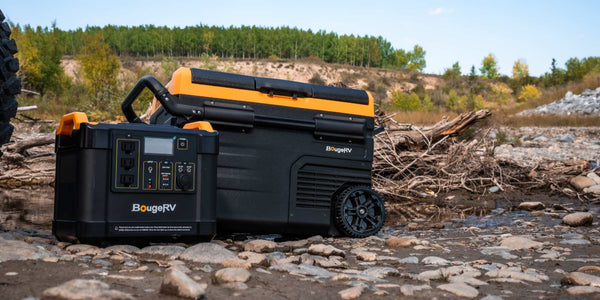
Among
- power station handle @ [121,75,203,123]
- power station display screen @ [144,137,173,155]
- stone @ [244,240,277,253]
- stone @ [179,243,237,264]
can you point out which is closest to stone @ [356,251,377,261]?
stone @ [244,240,277,253]

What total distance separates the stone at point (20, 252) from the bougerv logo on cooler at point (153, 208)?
0.51 meters

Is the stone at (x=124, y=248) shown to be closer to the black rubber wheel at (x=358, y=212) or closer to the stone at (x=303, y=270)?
the stone at (x=303, y=270)

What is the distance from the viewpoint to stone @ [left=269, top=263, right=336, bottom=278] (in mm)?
2906

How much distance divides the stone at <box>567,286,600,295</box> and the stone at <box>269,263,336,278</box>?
3.50ft

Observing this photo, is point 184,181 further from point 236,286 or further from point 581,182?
point 581,182

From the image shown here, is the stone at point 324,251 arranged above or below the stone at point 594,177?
below

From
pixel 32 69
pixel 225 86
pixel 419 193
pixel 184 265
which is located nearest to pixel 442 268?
pixel 184 265

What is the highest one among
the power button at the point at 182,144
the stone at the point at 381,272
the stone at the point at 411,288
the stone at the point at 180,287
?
the power button at the point at 182,144

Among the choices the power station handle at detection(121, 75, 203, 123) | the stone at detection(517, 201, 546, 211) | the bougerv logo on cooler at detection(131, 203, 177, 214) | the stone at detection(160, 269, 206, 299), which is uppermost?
Answer: the power station handle at detection(121, 75, 203, 123)

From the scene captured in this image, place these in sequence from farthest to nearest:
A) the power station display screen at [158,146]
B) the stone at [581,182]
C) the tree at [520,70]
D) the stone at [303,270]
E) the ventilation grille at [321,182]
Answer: the tree at [520,70], the stone at [581,182], the ventilation grille at [321,182], the power station display screen at [158,146], the stone at [303,270]

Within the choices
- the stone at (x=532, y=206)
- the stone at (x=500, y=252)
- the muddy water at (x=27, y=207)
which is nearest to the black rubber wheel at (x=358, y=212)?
the stone at (x=500, y=252)

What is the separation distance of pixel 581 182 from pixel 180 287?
6.81 m

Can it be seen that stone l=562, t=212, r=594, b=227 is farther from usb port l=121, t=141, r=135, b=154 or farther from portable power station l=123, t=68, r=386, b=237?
usb port l=121, t=141, r=135, b=154

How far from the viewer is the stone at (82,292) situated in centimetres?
210
